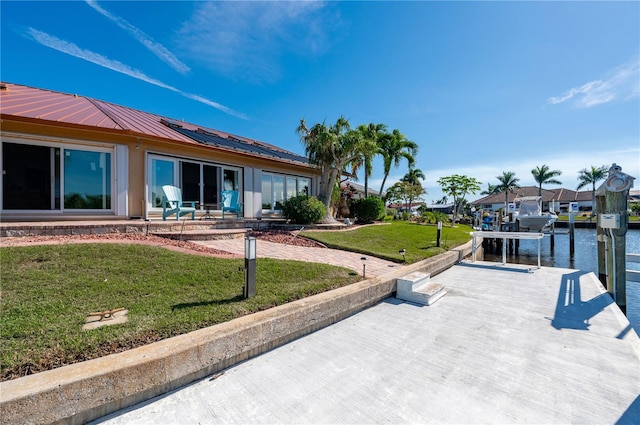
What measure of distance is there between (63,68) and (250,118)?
8.58 metres

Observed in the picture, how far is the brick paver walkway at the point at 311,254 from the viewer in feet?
20.4

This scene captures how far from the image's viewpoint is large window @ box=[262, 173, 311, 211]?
1329 centimetres

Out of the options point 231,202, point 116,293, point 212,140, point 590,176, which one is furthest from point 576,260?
point 590,176

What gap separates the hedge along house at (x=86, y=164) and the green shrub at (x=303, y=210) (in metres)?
2.95

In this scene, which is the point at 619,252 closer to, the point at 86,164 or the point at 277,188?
the point at 277,188

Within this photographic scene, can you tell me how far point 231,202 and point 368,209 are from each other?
756cm

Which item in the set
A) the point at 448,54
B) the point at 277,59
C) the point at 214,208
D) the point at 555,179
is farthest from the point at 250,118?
the point at 555,179

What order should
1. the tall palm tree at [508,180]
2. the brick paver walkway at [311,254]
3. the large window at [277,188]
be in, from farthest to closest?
1. the tall palm tree at [508,180]
2. the large window at [277,188]
3. the brick paver walkway at [311,254]

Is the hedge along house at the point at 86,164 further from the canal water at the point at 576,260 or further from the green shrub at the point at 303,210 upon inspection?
the canal water at the point at 576,260

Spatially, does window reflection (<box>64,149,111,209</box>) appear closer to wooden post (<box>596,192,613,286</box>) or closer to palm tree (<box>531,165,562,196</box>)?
wooden post (<box>596,192,613,286</box>)

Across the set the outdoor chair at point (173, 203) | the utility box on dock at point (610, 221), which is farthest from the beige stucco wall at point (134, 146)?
the utility box on dock at point (610, 221)

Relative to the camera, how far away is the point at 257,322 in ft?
9.77

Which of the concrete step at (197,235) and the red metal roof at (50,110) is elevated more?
the red metal roof at (50,110)

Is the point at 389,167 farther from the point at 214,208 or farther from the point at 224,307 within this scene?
the point at 224,307
